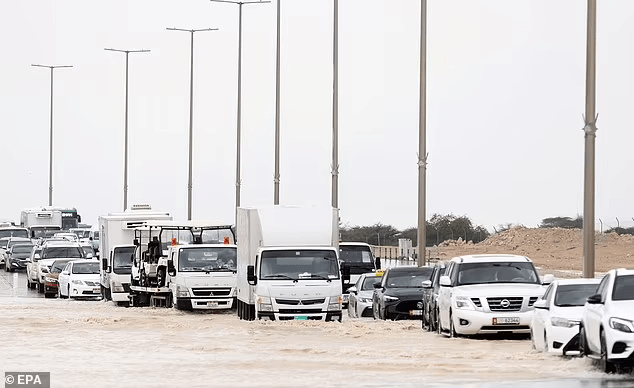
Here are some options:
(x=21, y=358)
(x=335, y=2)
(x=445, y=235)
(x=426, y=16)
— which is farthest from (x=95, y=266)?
(x=445, y=235)

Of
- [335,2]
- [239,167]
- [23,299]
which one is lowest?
[23,299]

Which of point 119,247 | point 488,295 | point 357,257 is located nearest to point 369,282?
point 357,257

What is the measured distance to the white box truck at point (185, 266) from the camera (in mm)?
45406

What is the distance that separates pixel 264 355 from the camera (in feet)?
90.5

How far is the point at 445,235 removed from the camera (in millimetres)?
142750

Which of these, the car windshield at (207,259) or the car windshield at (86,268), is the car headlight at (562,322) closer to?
the car windshield at (207,259)

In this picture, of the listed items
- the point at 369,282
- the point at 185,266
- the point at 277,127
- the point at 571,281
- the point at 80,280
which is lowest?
the point at 80,280

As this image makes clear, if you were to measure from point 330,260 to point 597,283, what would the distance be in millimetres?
11754

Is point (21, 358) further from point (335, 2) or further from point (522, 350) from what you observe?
point (335, 2)

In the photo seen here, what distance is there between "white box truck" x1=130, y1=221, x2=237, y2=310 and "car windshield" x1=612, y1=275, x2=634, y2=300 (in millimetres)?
22952

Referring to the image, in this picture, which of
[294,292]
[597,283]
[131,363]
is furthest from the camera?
[294,292]

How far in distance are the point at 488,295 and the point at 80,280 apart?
29.5 metres

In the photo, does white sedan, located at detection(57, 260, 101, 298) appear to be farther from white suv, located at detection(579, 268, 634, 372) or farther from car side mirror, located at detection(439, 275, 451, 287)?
white suv, located at detection(579, 268, 634, 372)

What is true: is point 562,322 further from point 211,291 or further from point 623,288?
point 211,291
